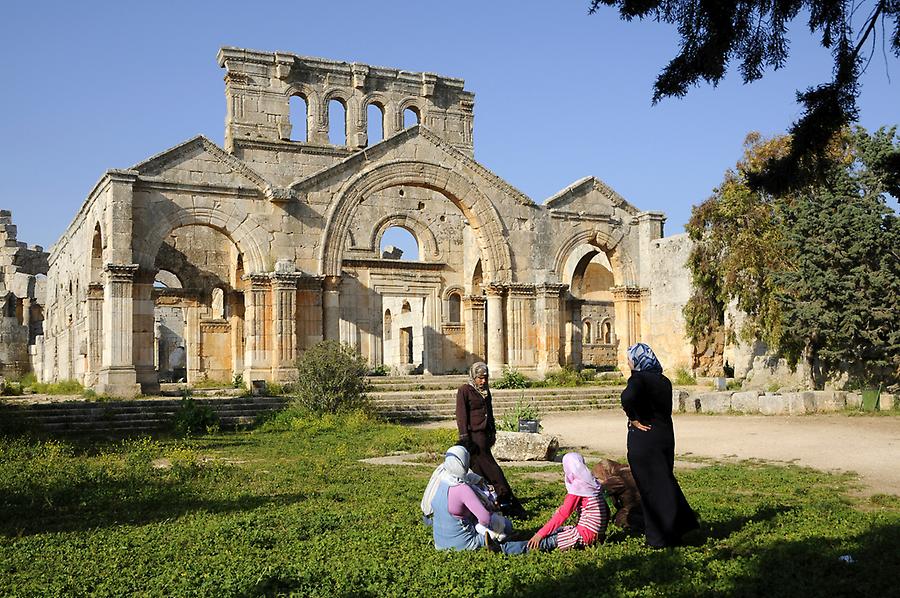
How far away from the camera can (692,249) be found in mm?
25219

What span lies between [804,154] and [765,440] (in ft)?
29.2

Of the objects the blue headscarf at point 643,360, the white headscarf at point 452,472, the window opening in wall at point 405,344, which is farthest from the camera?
the window opening in wall at point 405,344

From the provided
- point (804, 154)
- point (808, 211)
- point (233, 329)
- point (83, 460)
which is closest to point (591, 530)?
point (804, 154)

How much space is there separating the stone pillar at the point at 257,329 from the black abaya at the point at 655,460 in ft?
53.9

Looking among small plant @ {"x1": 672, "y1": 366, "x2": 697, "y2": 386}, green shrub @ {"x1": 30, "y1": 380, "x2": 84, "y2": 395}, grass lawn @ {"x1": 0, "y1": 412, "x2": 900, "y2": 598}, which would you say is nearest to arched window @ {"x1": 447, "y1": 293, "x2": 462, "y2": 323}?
small plant @ {"x1": 672, "y1": 366, "x2": 697, "y2": 386}

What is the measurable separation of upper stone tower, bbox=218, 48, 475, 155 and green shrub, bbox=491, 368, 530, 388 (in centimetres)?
1097

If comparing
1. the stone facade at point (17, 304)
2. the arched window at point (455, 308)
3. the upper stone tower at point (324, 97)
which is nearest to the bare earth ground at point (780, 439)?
the arched window at point (455, 308)

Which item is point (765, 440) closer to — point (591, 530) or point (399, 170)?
point (591, 530)

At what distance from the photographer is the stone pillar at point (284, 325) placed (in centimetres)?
2194

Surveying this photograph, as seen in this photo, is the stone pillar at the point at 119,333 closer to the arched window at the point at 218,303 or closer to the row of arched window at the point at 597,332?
the arched window at the point at 218,303

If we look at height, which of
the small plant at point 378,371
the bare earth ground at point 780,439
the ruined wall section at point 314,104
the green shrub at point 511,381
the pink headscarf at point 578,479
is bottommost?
the bare earth ground at point 780,439

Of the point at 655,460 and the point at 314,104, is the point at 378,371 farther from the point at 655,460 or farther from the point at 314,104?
the point at 655,460

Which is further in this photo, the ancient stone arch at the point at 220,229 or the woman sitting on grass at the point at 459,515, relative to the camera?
the ancient stone arch at the point at 220,229

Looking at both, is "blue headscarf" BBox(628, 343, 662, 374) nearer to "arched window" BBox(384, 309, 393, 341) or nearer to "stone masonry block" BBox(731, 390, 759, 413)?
"stone masonry block" BBox(731, 390, 759, 413)
